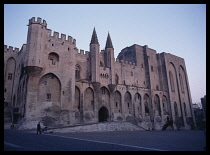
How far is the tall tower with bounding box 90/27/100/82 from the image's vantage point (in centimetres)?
2744

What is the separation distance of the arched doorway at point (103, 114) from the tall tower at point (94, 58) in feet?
19.7

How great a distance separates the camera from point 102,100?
93.7ft

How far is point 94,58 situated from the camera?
28469 mm

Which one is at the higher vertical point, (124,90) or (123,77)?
(123,77)

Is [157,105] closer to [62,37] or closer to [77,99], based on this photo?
[77,99]

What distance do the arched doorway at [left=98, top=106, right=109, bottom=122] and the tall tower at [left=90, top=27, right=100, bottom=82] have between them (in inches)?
236

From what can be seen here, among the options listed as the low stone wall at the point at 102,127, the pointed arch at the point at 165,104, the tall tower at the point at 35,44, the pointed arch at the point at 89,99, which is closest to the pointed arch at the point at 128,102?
the low stone wall at the point at 102,127

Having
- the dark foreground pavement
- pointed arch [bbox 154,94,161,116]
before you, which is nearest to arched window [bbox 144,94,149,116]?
pointed arch [bbox 154,94,161,116]

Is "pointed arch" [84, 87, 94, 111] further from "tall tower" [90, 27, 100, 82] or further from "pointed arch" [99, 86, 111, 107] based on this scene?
"tall tower" [90, 27, 100, 82]

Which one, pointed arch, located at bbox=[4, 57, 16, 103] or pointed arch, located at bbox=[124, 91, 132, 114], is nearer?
pointed arch, located at bbox=[4, 57, 16, 103]

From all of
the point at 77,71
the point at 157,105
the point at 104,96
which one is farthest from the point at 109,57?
the point at 157,105
